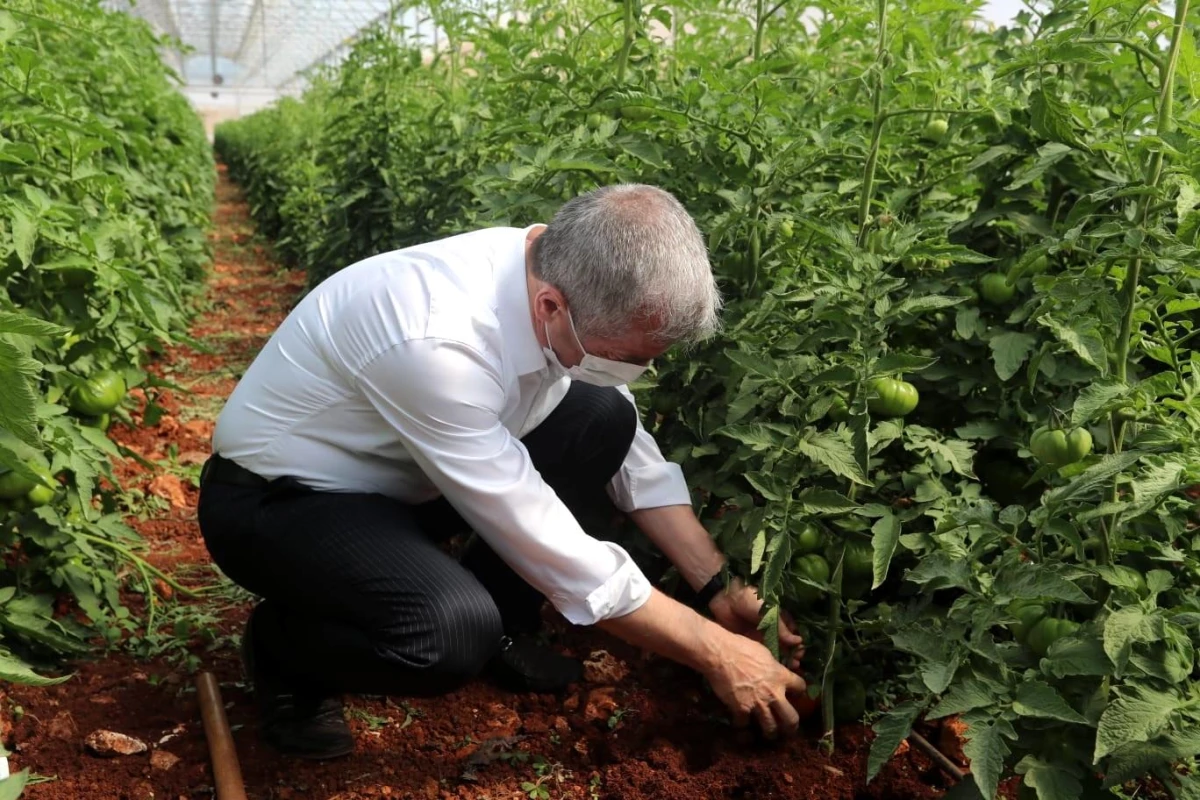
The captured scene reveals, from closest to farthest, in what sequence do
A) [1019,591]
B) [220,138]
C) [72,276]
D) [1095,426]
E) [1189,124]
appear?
[1019,591] < [1189,124] < [1095,426] < [72,276] < [220,138]

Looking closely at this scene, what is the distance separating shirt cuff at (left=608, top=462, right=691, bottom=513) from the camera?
2178 mm

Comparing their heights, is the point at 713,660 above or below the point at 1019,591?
below

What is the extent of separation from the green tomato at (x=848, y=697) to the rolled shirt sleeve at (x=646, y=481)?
47 cm

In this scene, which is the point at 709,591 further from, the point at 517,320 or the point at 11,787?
the point at 11,787

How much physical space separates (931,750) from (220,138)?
25.1 meters

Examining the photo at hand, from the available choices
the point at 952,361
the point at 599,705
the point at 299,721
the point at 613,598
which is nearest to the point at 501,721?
the point at 599,705

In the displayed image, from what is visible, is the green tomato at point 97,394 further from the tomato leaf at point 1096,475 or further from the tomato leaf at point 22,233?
the tomato leaf at point 1096,475

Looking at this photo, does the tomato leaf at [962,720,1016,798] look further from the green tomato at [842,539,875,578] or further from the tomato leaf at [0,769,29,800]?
the tomato leaf at [0,769,29,800]

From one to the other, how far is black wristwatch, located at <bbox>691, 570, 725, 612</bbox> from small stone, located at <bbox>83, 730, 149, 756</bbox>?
117 centimetres

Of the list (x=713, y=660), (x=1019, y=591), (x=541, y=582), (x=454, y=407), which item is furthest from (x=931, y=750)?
(x=454, y=407)

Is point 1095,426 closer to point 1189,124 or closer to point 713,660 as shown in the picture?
point 1189,124

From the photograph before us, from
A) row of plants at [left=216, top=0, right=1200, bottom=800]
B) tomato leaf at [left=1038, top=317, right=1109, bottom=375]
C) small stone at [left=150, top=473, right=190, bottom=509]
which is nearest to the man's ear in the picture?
row of plants at [left=216, top=0, right=1200, bottom=800]

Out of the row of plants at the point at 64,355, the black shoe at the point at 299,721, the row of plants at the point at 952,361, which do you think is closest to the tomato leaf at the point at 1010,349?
the row of plants at the point at 952,361

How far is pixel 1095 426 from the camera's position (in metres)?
1.91
